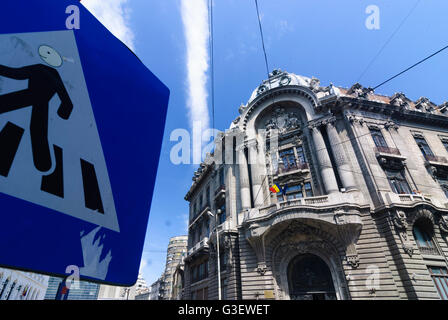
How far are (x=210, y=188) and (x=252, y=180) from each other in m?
9.47

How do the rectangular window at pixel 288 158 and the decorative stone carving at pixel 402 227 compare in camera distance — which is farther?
the rectangular window at pixel 288 158

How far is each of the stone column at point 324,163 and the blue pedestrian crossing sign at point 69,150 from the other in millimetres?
18207

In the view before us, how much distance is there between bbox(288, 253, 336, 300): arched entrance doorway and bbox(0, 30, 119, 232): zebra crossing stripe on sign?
726 inches

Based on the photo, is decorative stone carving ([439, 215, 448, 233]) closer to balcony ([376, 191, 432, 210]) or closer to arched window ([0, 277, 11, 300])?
balcony ([376, 191, 432, 210])

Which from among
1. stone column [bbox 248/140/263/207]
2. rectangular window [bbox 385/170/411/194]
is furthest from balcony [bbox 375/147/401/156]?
stone column [bbox 248/140/263/207]

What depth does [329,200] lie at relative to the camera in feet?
55.4

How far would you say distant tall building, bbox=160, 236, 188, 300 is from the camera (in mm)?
69938

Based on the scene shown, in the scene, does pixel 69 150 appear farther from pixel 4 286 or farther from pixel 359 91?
pixel 4 286

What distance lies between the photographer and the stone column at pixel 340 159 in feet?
58.5

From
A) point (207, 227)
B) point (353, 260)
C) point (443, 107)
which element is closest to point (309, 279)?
point (353, 260)

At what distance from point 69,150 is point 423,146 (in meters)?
30.1

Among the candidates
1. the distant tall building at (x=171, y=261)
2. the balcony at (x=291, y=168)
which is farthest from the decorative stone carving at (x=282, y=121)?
the distant tall building at (x=171, y=261)

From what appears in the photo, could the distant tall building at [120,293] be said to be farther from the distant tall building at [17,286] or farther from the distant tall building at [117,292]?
the distant tall building at [17,286]
